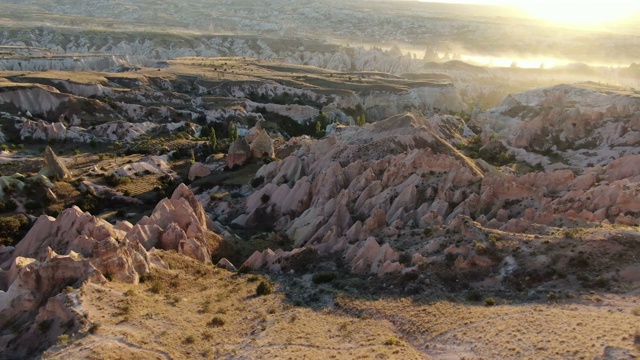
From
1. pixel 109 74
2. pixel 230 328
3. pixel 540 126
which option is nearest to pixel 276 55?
pixel 109 74

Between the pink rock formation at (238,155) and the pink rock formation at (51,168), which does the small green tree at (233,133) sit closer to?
the pink rock formation at (238,155)

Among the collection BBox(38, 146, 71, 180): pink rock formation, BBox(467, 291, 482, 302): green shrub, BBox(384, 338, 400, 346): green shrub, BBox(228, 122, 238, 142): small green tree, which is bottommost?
BBox(228, 122, 238, 142): small green tree

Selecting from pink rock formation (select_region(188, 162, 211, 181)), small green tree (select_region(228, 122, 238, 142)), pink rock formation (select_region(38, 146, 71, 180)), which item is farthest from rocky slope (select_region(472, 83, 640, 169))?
pink rock formation (select_region(38, 146, 71, 180))

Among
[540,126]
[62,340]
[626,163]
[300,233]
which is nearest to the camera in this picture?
[62,340]

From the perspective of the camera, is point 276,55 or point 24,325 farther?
point 276,55

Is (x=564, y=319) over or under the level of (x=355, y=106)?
over

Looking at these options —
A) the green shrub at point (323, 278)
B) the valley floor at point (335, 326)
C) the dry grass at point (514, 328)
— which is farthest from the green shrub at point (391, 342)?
the green shrub at point (323, 278)

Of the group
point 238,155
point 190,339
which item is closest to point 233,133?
point 238,155

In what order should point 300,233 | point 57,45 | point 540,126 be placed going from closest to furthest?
1. point 300,233
2. point 540,126
3. point 57,45

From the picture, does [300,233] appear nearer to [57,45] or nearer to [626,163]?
[626,163]

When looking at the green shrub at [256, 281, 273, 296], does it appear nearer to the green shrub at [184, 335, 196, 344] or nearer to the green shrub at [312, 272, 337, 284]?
the green shrub at [312, 272, 337, 284]

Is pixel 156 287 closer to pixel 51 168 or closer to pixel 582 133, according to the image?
pixel 51 168
